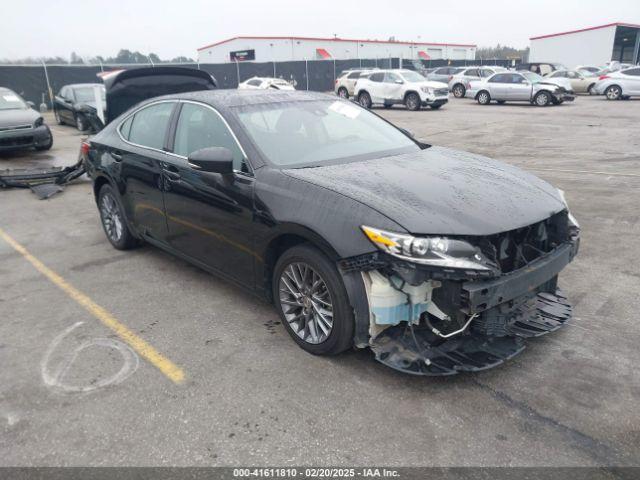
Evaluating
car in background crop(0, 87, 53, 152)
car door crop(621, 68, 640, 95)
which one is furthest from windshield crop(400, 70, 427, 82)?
car in background crop(0, 87, 53, 152)

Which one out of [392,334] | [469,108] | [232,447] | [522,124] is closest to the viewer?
[232,447]

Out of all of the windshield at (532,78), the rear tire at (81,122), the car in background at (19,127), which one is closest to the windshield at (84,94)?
the rear tire at (81,122)

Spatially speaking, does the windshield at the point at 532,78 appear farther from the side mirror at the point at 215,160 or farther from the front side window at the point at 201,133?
the side mirror at the point at 215,160

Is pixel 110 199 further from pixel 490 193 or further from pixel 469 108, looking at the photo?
pixel 469 108

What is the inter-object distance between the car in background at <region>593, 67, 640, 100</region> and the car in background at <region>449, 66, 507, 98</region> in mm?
5445

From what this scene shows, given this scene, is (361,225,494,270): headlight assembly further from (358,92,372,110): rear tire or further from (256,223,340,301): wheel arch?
(358,92,372,110): rear tire

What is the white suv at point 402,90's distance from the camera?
71.5ft

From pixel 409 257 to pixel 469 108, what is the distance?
21.5 metres

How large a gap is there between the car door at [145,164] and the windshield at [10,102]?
28.6 ft

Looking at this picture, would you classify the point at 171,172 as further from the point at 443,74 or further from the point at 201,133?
the point at 443,74

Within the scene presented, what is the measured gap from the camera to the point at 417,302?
296 centimetres

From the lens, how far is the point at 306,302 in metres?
3.40

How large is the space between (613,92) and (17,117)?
972 inches

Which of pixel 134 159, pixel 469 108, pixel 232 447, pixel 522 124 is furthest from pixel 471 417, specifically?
pixel 469 108
